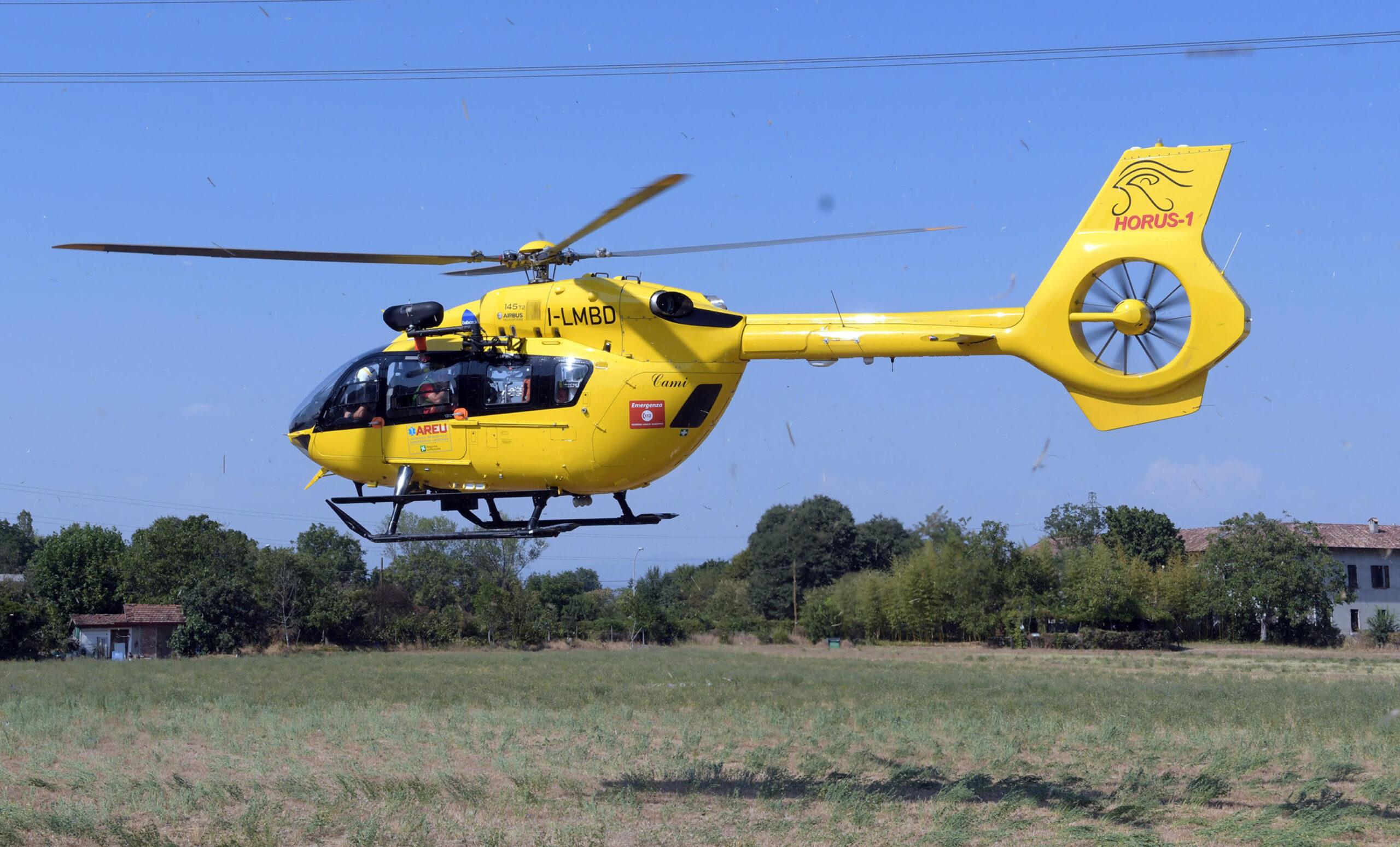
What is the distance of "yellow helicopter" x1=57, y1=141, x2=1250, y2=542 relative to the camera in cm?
1223

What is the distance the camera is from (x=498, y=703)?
31.0 m

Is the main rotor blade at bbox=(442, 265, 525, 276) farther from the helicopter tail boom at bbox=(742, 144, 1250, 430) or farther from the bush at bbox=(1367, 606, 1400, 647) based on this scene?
the bush at bbox=(1367, 606, 1400, 647)

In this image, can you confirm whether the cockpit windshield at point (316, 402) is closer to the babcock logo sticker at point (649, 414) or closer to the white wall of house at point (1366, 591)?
the babcock logo sticker at point (649, 414)

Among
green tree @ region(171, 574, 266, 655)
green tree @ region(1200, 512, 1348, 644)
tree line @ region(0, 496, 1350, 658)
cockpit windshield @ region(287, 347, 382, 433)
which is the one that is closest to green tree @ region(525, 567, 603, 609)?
tree line @ region(0, 496, 1350, 658)

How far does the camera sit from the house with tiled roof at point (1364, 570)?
66.5 m

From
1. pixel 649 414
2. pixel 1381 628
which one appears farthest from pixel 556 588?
pixel 649 414

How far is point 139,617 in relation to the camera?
61.2 metres

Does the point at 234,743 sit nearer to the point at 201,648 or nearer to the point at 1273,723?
the point at 1273,723

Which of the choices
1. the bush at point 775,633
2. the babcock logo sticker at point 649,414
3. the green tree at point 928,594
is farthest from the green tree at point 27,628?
the babcock logo sticker at point 649,414

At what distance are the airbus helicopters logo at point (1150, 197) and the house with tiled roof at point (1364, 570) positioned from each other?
195 ft

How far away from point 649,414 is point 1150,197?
573 centimetres

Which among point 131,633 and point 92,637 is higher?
point 131,633

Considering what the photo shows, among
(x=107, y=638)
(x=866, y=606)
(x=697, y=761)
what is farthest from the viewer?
(x=866, y=606)

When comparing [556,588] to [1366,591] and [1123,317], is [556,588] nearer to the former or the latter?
[1366,591]
